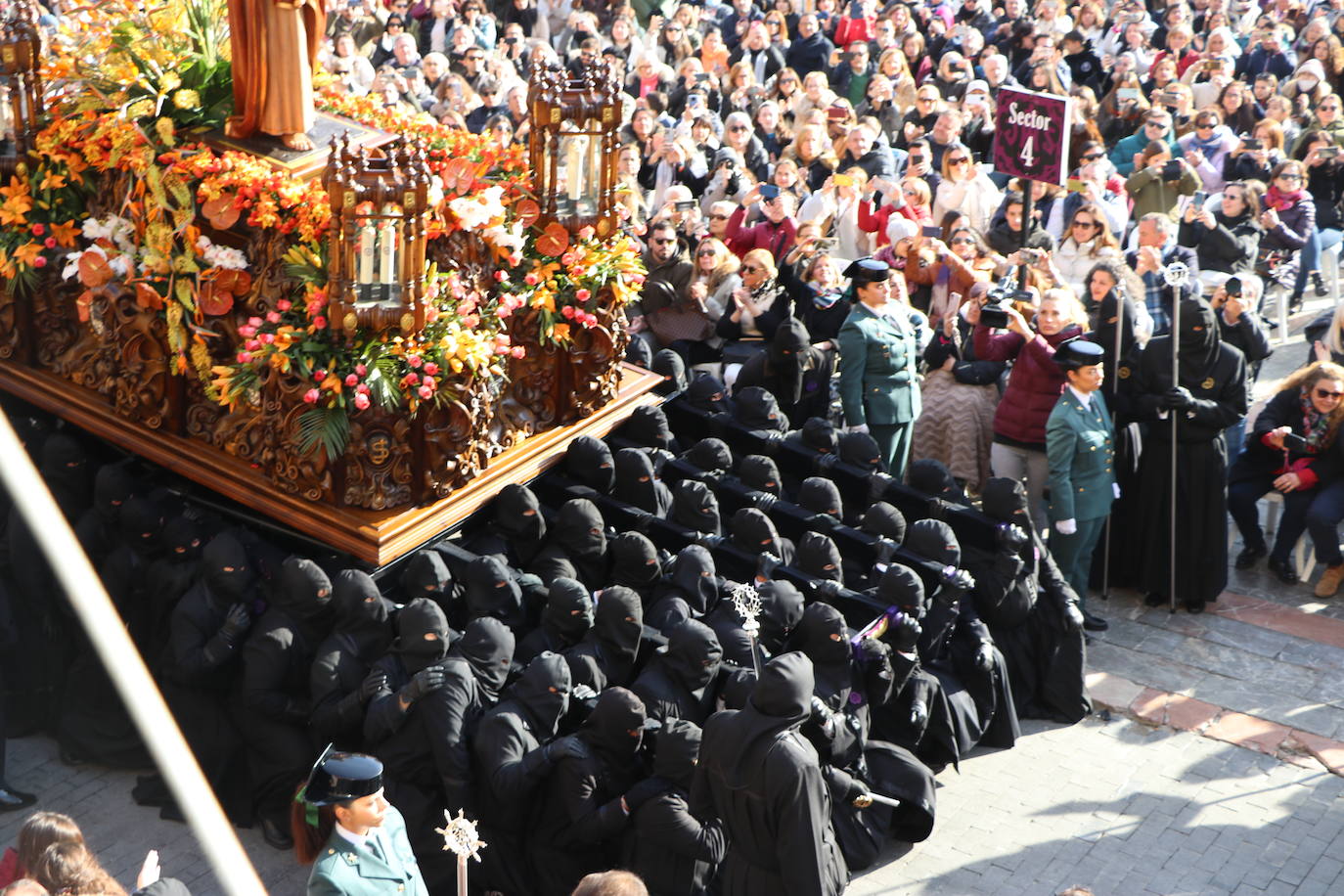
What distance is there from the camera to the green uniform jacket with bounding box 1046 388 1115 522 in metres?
10.0

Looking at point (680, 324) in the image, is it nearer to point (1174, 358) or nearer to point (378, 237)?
point (1174, 358)

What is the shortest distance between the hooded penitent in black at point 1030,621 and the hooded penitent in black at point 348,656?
11.1 ft

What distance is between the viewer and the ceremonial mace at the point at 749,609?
7988mm

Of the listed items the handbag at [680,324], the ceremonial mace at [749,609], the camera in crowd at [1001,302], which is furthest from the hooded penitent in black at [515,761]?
the handbag at [680,324]

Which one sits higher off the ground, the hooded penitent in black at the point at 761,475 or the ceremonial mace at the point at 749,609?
the hooded penitent in black at the point at 761,475

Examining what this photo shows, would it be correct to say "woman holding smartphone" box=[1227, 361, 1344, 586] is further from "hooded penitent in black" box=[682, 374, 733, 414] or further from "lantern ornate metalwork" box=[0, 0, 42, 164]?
"lantern ornate metalwork" box=[0, 0, 42, 164]

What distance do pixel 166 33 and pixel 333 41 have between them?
9.84m

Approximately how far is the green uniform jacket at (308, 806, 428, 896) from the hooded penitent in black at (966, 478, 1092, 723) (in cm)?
414

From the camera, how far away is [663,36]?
67.2 feet

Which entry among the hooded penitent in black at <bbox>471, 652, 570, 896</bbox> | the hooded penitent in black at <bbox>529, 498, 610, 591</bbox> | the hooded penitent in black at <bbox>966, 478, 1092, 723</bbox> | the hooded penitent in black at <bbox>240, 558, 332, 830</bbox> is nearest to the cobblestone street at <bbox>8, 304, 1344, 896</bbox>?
the hooded penitent in black at <bbox>966, 478, 1092, 723</bbox>

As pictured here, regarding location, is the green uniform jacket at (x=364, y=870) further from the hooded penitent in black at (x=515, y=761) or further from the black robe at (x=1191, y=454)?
the black robe at (x=1191, y=454)

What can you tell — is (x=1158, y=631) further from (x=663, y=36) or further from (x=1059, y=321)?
(x=663, y=36)

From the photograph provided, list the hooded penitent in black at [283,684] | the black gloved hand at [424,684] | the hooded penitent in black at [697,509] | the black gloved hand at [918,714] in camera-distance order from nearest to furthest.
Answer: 1. the black gloved hand at [424,684]
2. the hooded penitent in black at [283,684]
3. the black gloved hand at [918,714]
4. the hooded penitent in black at [697,509]

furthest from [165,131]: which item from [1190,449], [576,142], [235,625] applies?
[1190,449]
